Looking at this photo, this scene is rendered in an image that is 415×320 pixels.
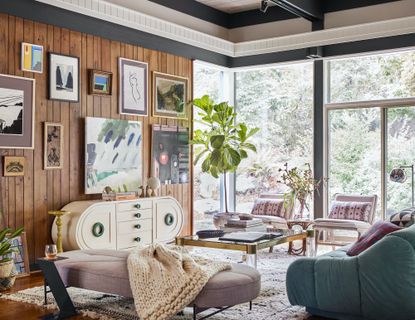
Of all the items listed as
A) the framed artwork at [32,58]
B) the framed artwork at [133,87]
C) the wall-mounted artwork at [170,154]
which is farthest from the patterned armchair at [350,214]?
the framed artwork at [32,58]

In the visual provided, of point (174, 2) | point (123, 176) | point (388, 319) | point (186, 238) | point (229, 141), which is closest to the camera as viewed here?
point (388, 319)

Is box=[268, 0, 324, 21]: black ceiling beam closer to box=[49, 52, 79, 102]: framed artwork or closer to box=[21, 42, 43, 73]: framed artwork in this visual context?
box=[49, 52, 79, 102]: framed artwork

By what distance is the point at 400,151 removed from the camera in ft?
23.7

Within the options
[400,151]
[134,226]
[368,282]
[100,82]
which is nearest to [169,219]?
[134,226]

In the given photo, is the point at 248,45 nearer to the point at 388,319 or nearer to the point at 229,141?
the point at 229,141

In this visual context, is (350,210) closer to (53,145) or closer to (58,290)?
(53,145)

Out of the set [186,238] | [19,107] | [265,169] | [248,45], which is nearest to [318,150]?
[265,169]

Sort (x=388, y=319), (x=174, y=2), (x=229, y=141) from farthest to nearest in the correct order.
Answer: (x=229, y=141)
(x=174, y=2)
(x=388, y=319)

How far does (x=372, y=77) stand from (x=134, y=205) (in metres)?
3.66

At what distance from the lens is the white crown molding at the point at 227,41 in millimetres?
6098

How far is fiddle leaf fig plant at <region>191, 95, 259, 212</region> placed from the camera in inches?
301

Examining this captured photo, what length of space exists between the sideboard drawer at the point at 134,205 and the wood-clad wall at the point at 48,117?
0.45m

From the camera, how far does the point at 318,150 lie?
25.5 feet

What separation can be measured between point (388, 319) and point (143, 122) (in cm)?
418
